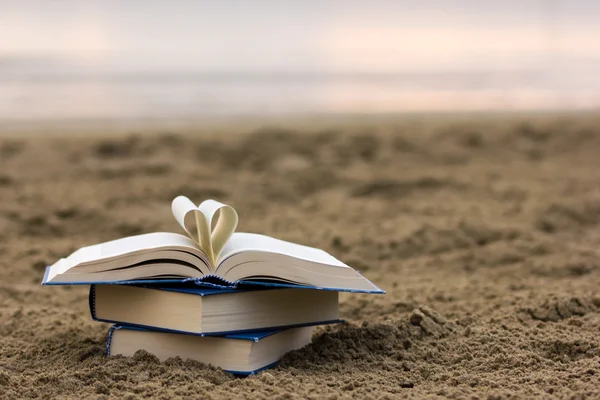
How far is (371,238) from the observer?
442cm

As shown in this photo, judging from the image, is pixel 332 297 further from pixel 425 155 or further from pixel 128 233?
pixel 425 155

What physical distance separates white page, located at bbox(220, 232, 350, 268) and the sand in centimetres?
29

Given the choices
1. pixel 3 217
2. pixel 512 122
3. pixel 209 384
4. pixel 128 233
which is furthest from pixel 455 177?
pixel 209 384

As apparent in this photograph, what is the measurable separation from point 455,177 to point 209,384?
157 inches

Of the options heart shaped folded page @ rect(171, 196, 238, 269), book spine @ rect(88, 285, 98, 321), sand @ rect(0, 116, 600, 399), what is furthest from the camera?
book spine @ rect(88, 285, 98, 321)

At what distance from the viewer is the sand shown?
2.31 metres

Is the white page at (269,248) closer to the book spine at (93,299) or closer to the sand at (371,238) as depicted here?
the sand at (371,238)

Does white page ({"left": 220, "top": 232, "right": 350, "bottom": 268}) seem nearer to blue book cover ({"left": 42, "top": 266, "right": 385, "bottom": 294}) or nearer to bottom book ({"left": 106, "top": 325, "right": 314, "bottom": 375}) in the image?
blue book cover ({"left": 42, "top": 266, "right": 385, "bottom": 294})

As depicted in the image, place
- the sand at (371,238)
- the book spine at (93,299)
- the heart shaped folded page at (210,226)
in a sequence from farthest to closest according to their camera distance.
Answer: the book spine at (93,299)
the heart shaped folded page at (210,226)
the sand at (371,238)

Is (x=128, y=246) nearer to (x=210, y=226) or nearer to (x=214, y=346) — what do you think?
(x=210, y=226)

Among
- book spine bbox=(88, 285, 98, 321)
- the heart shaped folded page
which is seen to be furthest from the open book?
book spine bbox=(88, 285, 98, 321)

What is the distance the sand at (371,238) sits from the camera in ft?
7.59

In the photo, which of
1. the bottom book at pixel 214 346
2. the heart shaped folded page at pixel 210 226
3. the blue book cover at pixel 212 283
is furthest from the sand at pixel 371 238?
the heart shaped folded page at pixel 210 226

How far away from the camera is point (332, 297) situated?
263cm
